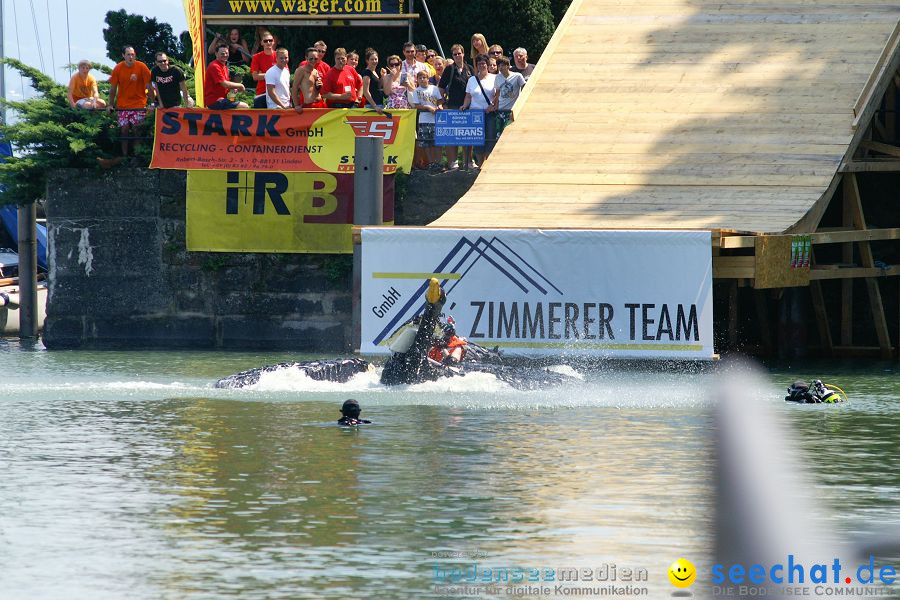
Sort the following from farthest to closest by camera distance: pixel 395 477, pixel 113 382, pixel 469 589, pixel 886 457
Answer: pixel 113 382
pixel 886 457
pixel 395 477
pixel 469 589

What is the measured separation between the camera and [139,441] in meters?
17.4

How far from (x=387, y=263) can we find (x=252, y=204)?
4.75 m

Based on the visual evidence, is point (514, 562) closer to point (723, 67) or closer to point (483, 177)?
point (483, 177)

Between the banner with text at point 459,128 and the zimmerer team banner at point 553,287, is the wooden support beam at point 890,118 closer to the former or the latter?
the zimmerer team banner at point 553,287

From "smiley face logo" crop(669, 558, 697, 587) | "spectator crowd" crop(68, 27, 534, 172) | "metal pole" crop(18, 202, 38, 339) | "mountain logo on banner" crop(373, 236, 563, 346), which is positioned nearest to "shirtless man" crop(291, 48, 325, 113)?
"spectator crowd" crop(68, 27, 534, 172)

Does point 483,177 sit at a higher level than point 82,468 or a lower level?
higher

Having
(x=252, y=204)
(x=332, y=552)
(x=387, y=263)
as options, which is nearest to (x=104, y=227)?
(x=252, y=204)

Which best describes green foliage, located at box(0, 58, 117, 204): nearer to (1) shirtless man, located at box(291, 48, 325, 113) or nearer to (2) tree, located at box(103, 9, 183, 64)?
(1) shirtless man, located at box(291, 48, 325, 113)

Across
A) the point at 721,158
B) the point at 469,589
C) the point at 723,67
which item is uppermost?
the point at 723,67

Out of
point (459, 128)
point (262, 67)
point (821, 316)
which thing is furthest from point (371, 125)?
point (821, 316)

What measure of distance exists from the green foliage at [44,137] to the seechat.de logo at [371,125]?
189 inches

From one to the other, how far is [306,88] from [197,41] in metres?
2.37

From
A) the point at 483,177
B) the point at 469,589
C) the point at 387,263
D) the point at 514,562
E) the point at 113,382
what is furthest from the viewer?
the point at 483,177

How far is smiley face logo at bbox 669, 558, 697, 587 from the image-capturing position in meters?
10.8
